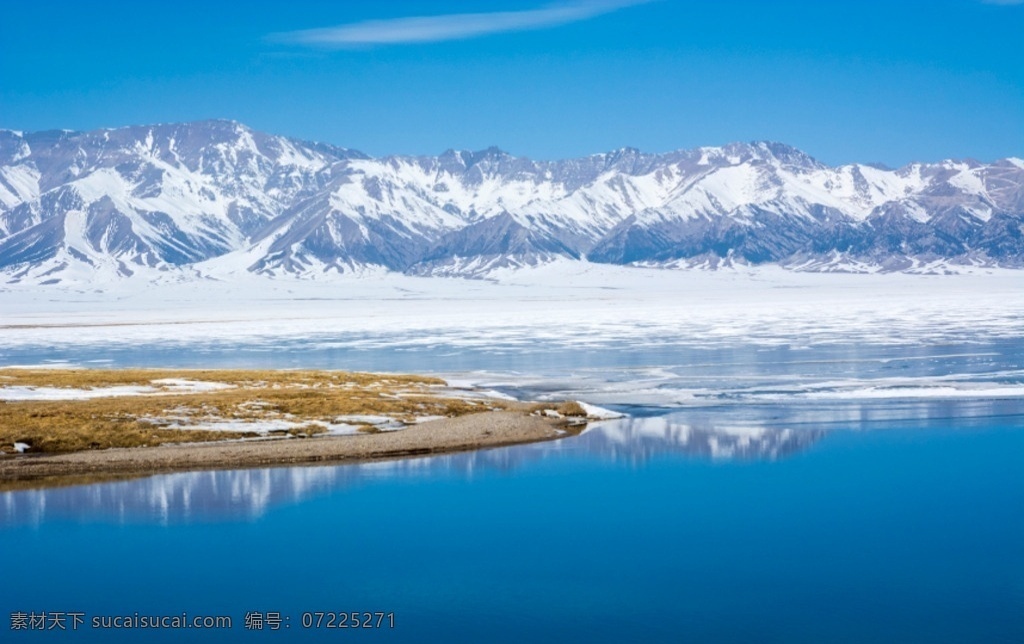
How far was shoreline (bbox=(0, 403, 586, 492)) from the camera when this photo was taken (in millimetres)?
32188

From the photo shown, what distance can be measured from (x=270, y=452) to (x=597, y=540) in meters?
12.8

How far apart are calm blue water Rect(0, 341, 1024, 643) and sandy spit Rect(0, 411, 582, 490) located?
1286mm

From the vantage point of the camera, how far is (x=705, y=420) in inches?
1598

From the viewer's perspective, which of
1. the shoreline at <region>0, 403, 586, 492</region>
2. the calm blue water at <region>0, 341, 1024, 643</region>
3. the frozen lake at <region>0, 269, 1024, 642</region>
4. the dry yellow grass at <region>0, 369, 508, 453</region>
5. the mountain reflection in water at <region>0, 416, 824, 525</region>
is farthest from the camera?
the dry yellow grass at <region>0, 369, 508, 453</region>

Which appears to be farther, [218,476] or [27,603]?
[218,476]

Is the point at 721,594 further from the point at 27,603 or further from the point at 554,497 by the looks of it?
A: the point at 27,603

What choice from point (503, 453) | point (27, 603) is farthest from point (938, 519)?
point (27, 603)

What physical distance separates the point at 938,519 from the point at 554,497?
848 cm

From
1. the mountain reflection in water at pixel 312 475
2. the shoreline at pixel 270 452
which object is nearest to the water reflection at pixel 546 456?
the mountain reflection in water at pixel 312 475

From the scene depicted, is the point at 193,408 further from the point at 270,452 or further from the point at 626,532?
the point at 626,532

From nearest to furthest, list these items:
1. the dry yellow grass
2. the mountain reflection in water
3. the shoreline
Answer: the mountain reflection in water < the shoreline < the dry yellow grass

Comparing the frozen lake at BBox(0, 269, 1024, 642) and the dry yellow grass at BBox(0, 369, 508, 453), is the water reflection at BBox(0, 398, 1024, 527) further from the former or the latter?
the dry yellow grass at BBox(0, 369, 508, 453)

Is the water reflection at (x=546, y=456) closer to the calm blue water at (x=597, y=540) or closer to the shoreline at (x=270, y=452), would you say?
the calm blue water at (x=597, y=540)

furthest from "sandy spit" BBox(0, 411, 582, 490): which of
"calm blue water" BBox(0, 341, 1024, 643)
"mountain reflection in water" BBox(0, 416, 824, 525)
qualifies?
"calm blue water" BBox(0, 341, 1024, 643)
